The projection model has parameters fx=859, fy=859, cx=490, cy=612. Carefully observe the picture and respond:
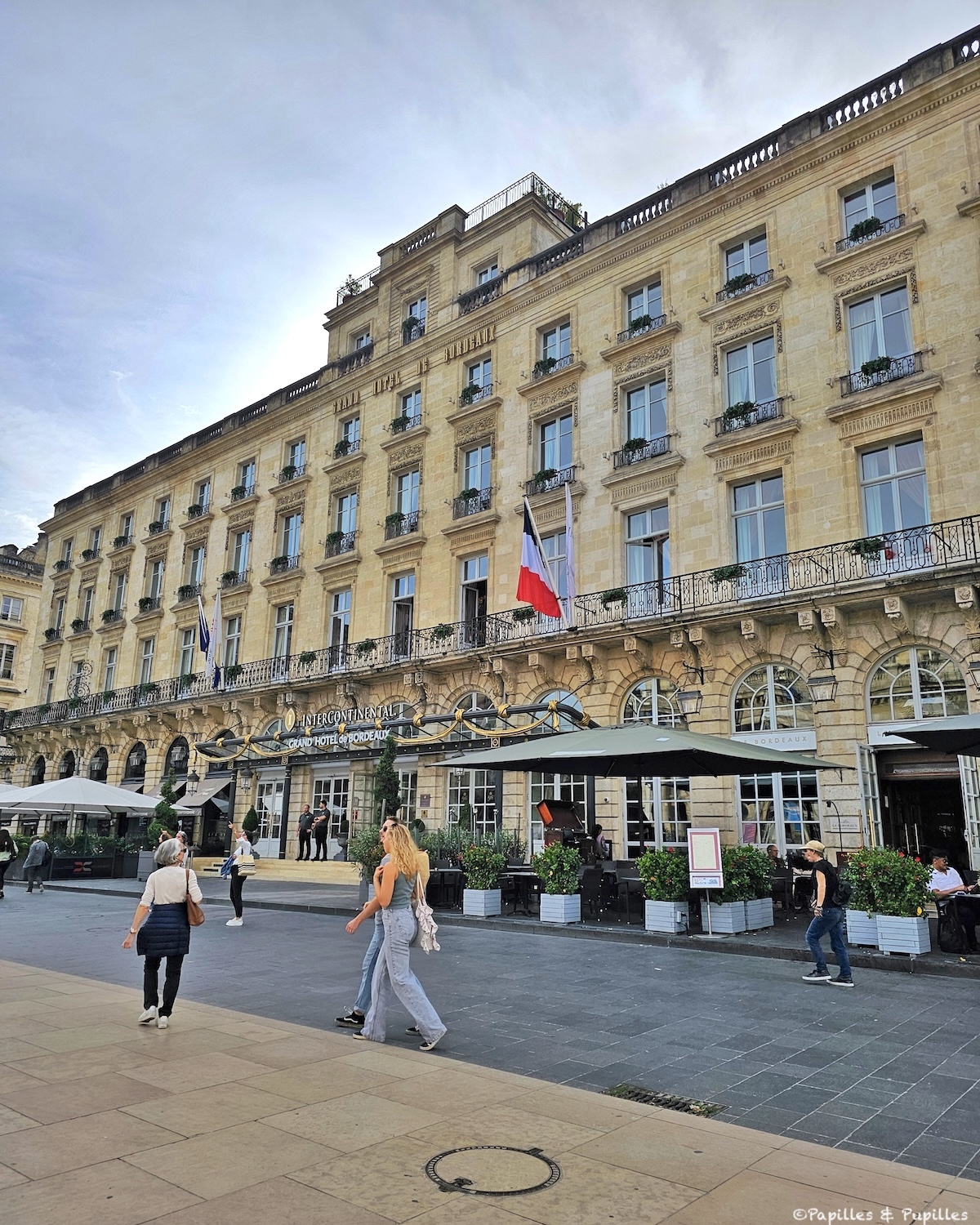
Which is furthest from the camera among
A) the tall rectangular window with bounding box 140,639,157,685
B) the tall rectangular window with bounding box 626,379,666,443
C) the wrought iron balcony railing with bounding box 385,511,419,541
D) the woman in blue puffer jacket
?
the tall rectangular window with bounding box 140,639,157,685

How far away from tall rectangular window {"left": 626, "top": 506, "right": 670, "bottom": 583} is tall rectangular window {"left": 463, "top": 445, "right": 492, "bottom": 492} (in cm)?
542

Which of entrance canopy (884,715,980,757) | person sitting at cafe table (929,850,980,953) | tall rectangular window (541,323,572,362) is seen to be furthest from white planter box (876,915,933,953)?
tall rectangular window (541,323,572,362)

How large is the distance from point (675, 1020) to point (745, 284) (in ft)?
62.0

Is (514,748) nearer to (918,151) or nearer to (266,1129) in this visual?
(266,1129)

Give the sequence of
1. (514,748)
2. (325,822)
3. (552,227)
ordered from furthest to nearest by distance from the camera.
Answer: (552,227) → (325,822) → (514,748)

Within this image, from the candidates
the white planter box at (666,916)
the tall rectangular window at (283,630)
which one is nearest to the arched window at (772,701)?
the white planter box at (666,916)

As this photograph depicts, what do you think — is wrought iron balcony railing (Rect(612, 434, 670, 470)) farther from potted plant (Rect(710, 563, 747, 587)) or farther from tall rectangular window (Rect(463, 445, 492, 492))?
tall rectangular window (Rect(463, 445, 492, 492))

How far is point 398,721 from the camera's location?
73.1ft

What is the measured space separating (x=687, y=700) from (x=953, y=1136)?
49.3 feet

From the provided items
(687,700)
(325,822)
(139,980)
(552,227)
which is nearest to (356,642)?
(325,822)

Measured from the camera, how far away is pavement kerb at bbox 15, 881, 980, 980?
9.84m

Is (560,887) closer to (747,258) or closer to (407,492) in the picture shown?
(747,258)

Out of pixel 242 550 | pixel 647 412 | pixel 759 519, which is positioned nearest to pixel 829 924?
pixel 759 519

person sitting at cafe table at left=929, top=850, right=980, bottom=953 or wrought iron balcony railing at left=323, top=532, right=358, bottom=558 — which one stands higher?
wrought iron balcony railing at left=323, top=532, right=358, bottom=558
